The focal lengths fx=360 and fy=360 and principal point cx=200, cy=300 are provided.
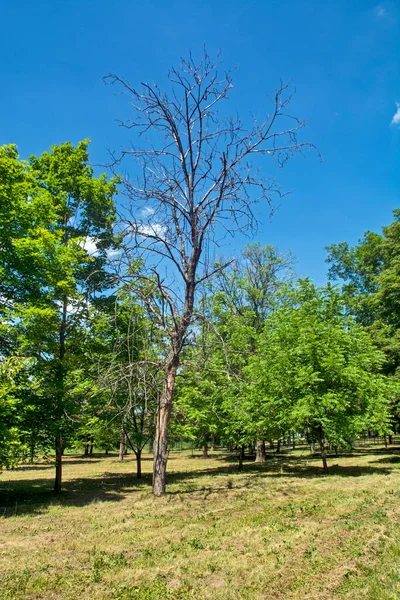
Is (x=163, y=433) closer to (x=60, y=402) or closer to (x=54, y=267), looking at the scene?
(x=60, y=402)

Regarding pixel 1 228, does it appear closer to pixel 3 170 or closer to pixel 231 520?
pixel 3 170

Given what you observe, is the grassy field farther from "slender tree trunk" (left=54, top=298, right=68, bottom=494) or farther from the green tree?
the green tree

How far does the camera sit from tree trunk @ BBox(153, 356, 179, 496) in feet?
36.1

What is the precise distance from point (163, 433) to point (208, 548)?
5.58 m

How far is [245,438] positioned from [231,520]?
36.0 feet

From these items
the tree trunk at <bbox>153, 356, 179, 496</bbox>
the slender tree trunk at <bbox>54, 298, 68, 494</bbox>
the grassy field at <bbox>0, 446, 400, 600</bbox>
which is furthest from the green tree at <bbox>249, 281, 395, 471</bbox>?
the slender tree trunk at <bbox>54, 298, 68, 494</bbox>

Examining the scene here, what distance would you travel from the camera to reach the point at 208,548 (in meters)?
5.68

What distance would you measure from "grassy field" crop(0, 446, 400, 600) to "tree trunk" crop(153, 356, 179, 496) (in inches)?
33.4

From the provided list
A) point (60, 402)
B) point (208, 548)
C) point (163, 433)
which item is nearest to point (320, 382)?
point (163, 433)

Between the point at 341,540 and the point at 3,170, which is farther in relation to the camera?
the point at 3,170

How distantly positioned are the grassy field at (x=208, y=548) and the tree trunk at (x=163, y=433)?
85cm

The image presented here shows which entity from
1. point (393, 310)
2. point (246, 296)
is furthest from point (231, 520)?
point (246, 296)

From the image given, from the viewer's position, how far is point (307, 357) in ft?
51.8

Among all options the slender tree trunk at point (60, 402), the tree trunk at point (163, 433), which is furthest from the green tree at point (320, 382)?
the slender tree trunk at point (60, 402)
